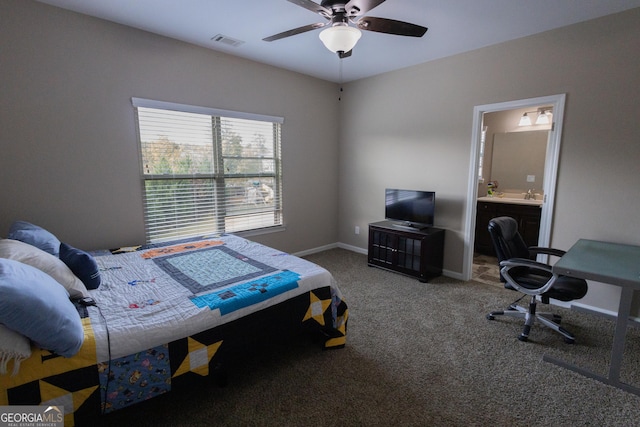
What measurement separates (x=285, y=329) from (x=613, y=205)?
10.4 feet

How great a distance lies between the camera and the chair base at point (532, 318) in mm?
2503

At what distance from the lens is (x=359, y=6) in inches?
78.3

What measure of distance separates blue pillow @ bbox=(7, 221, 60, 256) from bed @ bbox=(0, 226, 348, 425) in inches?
14.4

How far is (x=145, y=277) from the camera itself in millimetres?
2307

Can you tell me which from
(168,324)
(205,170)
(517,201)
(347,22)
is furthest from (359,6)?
(517,201)

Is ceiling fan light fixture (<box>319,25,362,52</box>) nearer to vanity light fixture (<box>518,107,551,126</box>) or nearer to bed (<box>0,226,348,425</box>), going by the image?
bed (<box>0,226,348,425</box>)

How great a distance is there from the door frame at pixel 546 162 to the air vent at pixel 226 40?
2.82m

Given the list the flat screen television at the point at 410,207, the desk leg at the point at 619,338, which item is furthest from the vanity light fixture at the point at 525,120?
the desk leg at the point at 619,338

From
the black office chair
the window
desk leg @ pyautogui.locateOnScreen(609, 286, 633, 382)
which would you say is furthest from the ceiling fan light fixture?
desk leg @ pyautogui.locateOnScreen(609, 286, 633, 382)

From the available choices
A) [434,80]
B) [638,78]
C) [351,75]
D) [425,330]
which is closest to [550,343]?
[425,330]

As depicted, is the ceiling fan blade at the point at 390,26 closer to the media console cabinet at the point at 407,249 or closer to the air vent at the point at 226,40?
the air vent at the point at 226,40

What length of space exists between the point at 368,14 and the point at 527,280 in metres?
2.74

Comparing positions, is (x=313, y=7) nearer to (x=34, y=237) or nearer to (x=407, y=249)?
(x=34, y=237)

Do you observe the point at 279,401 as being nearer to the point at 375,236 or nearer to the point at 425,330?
the point at 425,330
